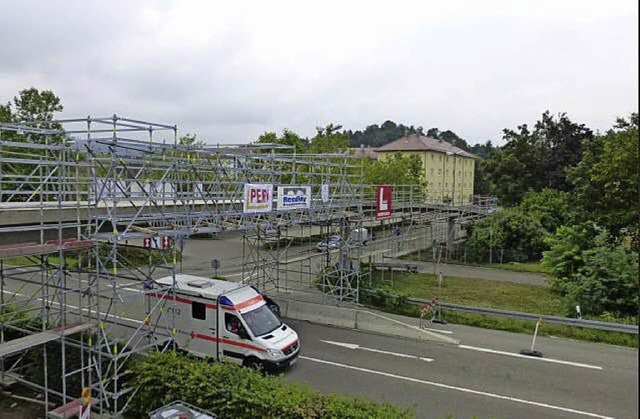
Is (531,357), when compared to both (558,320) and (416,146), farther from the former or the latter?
(416,146)

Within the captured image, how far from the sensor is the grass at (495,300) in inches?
660

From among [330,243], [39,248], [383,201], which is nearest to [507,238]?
[330,243]

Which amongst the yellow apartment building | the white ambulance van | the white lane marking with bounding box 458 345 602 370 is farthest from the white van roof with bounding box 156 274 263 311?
the yellow apartment building

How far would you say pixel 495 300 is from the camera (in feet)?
76.3

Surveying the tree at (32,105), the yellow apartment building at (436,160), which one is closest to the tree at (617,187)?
the tree at (32,105)

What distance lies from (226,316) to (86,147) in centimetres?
596

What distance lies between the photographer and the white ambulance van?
43.3ft

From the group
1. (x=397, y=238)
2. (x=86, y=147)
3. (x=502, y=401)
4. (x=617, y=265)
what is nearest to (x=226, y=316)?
(x=86, y=147)

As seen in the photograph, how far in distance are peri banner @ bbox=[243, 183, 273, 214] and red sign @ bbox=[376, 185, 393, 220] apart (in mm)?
6987

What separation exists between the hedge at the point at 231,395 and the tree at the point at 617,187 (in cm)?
1313

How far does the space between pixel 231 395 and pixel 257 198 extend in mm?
6646

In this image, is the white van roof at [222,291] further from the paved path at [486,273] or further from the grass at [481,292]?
the paved path at [486,273]

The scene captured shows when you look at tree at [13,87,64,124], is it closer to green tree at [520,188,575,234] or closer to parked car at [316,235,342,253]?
parked car at [316,235,342,253]

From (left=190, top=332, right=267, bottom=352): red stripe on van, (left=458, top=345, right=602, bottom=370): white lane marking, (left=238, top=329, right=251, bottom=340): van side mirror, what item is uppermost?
(left=238, top=329, right=251, bottom=340): van side mirror
